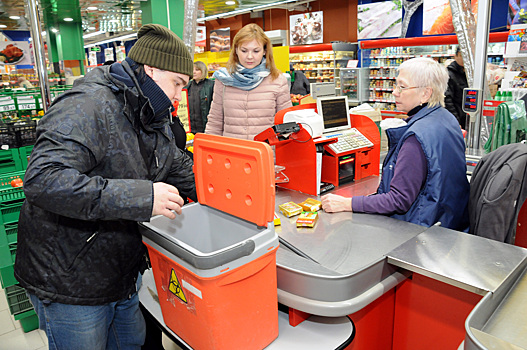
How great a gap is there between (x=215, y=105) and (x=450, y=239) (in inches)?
94.7

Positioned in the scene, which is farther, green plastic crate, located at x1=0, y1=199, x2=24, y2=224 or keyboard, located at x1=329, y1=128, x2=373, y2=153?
green plastic crate, located at x1=0, y1=199, x2=24, y2=224

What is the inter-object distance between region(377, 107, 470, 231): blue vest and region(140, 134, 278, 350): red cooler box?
99 cm

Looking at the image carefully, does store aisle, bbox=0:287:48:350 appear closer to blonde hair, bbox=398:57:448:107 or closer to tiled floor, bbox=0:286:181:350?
tiled floor, bbox=0:286:181:350

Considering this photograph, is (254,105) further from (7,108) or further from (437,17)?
(437,17)

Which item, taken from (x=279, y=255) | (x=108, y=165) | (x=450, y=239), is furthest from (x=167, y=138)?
(x=450, y=239)

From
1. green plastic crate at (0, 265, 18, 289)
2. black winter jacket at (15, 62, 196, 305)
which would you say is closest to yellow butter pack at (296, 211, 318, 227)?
black winter jacket at (15, 62, 196, 305)

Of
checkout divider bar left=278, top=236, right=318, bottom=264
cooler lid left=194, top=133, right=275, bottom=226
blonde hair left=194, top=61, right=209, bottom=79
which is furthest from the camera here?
blonde hair left=194, top=61, right=209, bottom=79

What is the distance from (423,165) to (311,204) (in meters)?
0.61

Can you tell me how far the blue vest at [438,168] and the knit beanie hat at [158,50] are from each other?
3.87ft

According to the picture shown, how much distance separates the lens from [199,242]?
1.66 meters

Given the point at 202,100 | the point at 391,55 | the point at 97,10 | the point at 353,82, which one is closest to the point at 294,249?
the point at 202,100

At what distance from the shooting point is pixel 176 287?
136 cm

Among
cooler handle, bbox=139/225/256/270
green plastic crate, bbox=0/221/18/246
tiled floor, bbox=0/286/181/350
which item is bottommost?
tiled floor, bbox=0/286/181/350

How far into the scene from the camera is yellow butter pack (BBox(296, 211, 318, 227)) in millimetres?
1933
